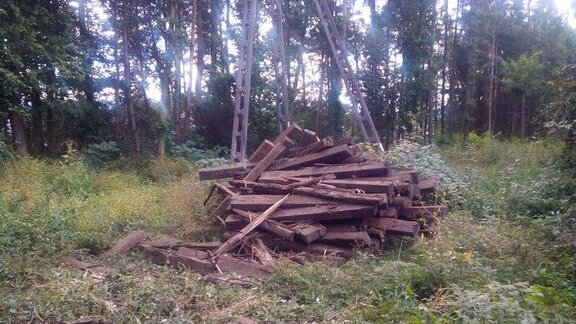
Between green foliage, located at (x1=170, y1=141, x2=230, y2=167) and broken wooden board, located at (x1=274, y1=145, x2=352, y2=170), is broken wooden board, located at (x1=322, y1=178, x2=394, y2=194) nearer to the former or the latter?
broken wooden board, located at (x1=274, y1=145, x2=352, y2=170)

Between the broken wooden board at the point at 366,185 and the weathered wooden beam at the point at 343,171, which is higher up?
the weathered wooden beam at the point at 343,171

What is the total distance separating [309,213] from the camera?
7449 mm

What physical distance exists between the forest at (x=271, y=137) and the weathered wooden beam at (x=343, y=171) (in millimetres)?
1436

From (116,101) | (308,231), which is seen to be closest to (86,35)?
(116,101)

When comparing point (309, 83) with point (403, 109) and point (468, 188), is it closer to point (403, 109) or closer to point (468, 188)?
Result: point (403, 109)

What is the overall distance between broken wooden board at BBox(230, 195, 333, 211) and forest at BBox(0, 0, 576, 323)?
0.86 meters

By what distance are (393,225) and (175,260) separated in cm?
334

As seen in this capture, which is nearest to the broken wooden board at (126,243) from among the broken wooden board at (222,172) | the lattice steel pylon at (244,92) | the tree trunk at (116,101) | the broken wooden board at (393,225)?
the broken wooden board at (222,172)

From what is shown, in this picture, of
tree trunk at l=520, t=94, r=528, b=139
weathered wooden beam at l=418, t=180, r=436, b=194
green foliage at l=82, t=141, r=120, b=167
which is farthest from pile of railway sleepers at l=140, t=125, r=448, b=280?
tree trunk at l=520, t=94, r=528, b=139

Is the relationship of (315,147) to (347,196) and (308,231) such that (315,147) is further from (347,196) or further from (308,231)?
(308,231)

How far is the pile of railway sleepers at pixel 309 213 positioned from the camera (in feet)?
23.0

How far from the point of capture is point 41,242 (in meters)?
7.04

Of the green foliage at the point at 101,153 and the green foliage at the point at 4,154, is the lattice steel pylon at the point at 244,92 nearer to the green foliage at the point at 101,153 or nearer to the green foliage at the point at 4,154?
the green foliage at the point at 4,154

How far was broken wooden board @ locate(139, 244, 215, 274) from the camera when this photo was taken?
648 centimetres
